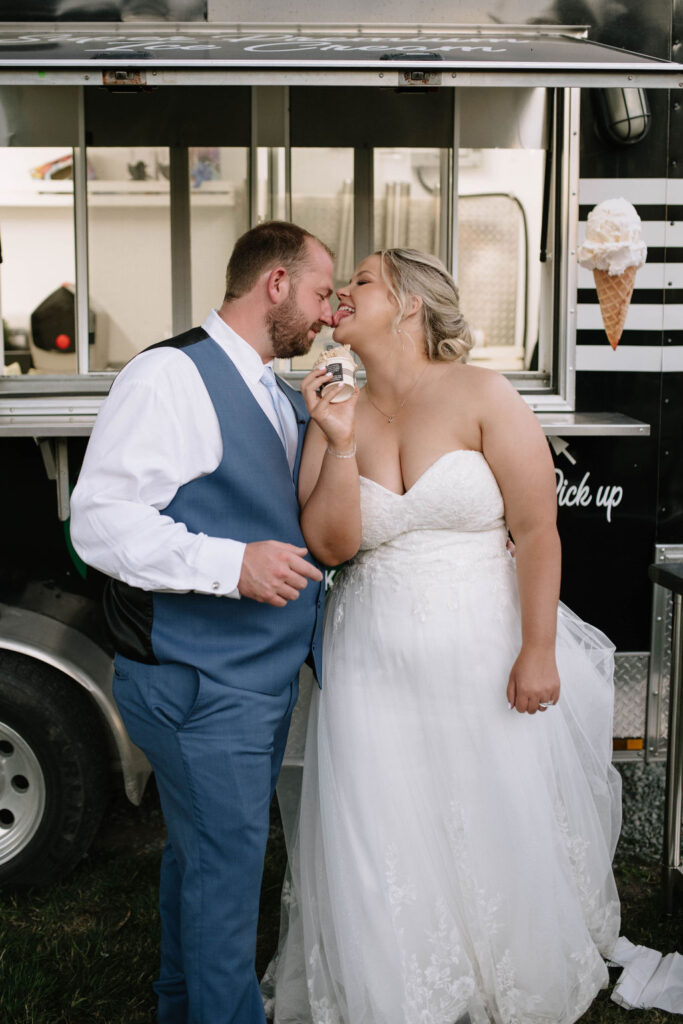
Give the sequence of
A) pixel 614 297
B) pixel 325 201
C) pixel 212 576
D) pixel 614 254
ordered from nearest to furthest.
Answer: pixel 212 576
pixel 614 254
pixel 614 297
pixel 325 201

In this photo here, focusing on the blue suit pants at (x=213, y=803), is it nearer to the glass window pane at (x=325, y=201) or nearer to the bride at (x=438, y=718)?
the bride at (x=438, y=718)

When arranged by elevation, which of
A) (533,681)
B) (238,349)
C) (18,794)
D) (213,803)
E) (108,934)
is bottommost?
(108,934)

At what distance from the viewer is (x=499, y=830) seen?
8.82ft

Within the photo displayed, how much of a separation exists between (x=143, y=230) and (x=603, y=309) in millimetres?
2248

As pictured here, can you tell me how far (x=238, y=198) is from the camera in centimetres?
473

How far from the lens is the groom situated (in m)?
2.25

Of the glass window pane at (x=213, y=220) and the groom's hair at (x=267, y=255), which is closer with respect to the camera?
the groom's hair at (x=267, y=255)

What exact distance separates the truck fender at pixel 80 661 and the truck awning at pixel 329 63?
1749mm

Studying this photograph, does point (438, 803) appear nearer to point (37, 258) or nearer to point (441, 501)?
point (441, 501)

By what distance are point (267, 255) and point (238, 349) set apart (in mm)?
252

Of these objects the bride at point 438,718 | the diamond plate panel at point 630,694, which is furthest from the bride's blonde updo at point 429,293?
the diamond plate panel at point 630,694

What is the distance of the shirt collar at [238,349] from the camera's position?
247cm

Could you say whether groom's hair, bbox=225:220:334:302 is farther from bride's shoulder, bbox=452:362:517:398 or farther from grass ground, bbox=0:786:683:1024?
grass ground, bbox=0:786:683:1024

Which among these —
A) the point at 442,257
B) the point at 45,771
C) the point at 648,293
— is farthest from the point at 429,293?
the point at 45,771
